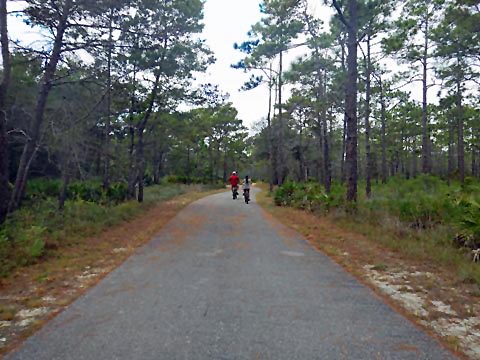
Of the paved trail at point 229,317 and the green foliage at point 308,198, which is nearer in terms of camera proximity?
the paved trail at point 229,317

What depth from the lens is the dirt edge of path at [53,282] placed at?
4.75 m

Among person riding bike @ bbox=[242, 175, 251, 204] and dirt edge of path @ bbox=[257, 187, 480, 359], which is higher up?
person riding bike @ bbox=[242, 175, 251, 204]

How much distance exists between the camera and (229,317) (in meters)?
4.84

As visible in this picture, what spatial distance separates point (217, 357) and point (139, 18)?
1126 cm

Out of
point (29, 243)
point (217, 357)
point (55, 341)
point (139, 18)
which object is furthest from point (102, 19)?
point (217, 357)

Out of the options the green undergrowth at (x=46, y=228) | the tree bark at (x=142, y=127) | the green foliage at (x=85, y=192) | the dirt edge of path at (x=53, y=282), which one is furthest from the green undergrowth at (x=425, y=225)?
the tree bark at (x=142, y=127)

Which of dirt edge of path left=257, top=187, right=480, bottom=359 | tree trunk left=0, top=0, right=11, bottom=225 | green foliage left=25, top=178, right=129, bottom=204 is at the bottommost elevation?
dirt edge of path left=257, top=187, right=480, bottom=359

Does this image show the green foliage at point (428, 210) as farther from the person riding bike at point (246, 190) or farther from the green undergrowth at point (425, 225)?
the person riding bike at point (246, 190)

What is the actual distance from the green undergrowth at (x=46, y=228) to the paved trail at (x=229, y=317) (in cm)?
200

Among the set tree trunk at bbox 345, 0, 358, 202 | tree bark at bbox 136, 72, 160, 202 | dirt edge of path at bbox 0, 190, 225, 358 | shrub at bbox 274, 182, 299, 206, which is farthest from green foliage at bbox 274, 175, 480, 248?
tree bark at bbox 136, 72, 160, 202

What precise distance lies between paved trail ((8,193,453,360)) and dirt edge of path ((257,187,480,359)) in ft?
0.71

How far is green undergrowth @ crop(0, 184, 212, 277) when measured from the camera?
8.05 metres

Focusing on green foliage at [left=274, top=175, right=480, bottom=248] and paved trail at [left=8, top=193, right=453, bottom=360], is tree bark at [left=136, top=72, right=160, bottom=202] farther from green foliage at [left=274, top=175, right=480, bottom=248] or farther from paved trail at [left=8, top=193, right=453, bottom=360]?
paved trail at [left=8, top=193, right=453, bottom=360]

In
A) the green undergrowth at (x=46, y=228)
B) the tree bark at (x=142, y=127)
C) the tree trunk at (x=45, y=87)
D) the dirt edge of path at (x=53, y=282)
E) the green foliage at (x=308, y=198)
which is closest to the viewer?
the dirt edge of path at (x=53, y=282)
